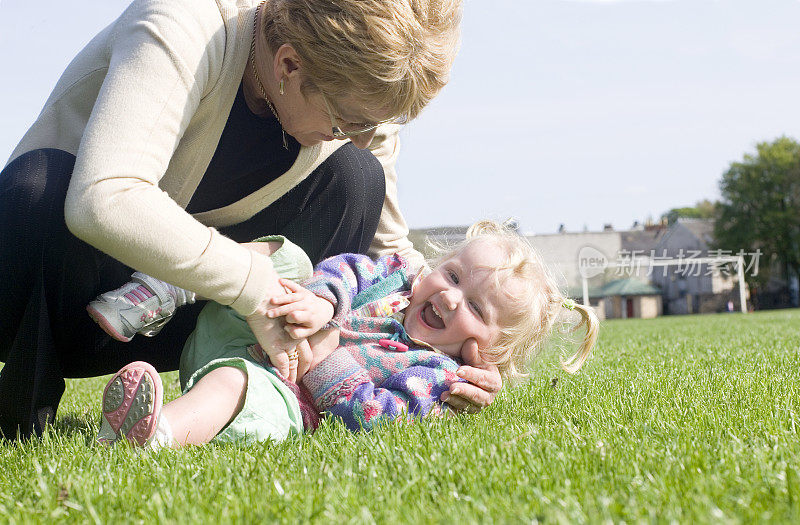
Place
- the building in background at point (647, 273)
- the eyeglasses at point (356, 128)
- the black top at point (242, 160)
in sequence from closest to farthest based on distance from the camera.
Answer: the eyeglasses at point (356, 128)
the black top at point (242, 160)
the building in background at point (647, 273)

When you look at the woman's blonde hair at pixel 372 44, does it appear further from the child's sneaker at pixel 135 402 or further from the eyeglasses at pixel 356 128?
the child's sneaker at pixel 135 402

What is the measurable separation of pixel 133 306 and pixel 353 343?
0.76 meters

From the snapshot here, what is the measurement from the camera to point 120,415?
82.9 inches

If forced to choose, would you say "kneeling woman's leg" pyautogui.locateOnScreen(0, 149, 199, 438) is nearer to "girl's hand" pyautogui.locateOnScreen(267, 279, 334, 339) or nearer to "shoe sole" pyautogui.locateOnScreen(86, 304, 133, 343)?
"shoe sole" pyautogui.locateOnScreen(86, 304, 133, 343)

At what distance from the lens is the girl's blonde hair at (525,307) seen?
2977mm

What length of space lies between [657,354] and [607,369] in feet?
4.23

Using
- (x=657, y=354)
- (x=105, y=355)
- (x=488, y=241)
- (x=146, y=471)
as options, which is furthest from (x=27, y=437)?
(x=657, y=354)

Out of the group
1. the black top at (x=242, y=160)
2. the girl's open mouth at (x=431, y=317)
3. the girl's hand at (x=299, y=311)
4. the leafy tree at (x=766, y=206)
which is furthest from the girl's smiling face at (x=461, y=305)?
the leafy tree at (x=766, y=206)

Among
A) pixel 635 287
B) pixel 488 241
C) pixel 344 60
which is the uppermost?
pixel 344 60

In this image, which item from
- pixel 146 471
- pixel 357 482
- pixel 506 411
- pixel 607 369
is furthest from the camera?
pixel 607 369

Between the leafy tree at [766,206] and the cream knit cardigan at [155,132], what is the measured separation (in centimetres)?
5212

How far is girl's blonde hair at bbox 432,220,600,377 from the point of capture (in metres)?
2.98

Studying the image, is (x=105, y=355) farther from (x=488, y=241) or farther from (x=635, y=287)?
(x=635, y=287)

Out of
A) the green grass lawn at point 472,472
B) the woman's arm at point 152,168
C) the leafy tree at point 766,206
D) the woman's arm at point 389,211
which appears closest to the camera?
the green grass lawn at point 472,472
